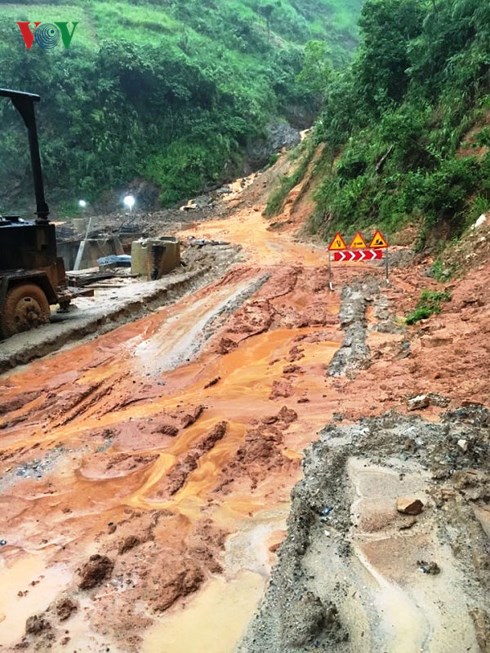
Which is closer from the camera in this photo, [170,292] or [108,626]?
[108,626]

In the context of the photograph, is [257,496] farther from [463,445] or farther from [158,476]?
[463,445]

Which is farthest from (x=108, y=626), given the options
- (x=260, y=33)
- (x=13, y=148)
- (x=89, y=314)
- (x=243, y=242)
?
(x=260, y=33)

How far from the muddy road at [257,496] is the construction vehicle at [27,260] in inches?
93.1

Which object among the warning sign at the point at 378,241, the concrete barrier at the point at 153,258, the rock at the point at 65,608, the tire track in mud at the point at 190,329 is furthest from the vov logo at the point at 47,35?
the rock at the point at 65,608

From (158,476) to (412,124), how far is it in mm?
16017

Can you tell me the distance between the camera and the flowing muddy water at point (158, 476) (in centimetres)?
332

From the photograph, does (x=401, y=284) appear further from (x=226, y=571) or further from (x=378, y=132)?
(x=378, y=132)

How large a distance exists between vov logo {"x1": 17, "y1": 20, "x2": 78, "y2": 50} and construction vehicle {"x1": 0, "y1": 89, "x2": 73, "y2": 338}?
1317 inches

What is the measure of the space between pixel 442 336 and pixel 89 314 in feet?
25.5

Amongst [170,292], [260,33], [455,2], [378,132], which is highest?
[260,33]

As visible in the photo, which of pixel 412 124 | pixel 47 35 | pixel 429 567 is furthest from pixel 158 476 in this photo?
pixel 47 35

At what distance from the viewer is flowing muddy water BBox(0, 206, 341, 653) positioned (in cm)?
332

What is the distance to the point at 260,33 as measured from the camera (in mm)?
57656

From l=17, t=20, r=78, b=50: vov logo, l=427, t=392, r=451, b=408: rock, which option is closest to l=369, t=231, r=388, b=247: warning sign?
l=427, t=392, r=451, b=408: rock
